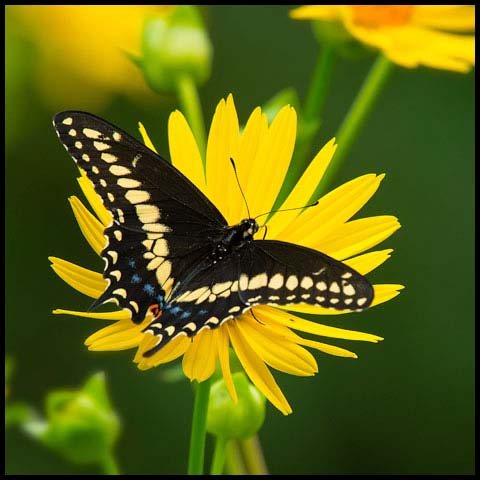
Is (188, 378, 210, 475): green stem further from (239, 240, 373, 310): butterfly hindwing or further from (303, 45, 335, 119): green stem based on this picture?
(303, 45, 335, 119): green stem

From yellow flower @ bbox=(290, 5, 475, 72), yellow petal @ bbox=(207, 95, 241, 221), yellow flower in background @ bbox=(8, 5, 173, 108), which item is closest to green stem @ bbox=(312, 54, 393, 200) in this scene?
yellow flower @ bbox=(290, 5, 475, 72)

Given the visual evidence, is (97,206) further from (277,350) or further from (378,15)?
(378,15)

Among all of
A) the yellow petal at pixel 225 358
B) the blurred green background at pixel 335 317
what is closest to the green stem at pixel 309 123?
the yellow petal at pixel 225 358

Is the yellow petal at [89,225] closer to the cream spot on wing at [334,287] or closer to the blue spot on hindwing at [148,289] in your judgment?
the blue spot on hindwing at [148,289]

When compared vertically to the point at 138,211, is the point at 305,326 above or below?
below

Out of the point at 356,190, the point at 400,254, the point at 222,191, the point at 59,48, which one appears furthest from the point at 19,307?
the point at 356,190

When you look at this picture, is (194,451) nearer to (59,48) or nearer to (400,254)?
(400,254)

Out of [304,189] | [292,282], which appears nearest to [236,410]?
[292,282]

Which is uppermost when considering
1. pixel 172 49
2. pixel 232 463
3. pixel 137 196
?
pixel 172 49
